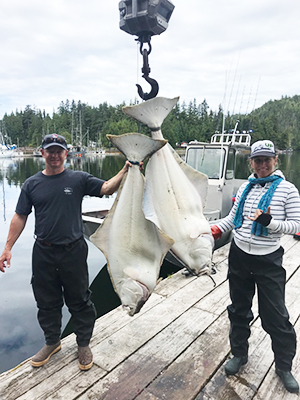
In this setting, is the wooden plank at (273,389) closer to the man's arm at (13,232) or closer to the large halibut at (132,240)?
the large halibut at (132,240)

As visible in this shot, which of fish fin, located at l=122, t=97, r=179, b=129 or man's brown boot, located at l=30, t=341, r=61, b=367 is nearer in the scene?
fish fin, located at l=122, t=97, r=179, b=129

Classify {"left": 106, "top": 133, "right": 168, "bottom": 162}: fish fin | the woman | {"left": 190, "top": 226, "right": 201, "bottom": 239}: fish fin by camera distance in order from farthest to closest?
the woman
{"left": 190, "top": 226, "right": 201, "bottom": 239}: fish fin
{"left": 106, "top": 133, "right": 168, "bottom": 162}: fish fin

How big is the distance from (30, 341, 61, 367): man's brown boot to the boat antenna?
7.90 feet

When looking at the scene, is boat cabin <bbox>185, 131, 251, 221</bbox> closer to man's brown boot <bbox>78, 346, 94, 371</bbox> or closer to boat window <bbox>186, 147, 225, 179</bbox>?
boat window <bbox>186, 147, 225, 179</bbox>

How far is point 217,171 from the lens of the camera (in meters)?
6.99

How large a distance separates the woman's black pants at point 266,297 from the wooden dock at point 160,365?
27cm

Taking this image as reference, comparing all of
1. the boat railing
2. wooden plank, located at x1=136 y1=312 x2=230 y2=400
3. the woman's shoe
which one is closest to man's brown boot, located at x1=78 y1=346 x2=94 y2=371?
wooden plank, located at x1=136 y1=312 x2=230 y2=400

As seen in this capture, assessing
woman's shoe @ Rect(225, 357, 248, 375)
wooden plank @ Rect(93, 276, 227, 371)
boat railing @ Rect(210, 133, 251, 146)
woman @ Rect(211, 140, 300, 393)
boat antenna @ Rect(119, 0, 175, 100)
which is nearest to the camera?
boat antenna @ Rect(119, 0, 175, 100)

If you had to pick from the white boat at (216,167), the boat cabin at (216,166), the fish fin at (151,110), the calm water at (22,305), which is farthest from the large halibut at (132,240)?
the boat cabin at (216,166)

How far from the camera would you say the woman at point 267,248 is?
226cm

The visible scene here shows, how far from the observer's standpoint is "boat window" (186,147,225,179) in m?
6.97

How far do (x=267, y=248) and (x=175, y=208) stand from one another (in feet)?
2.73

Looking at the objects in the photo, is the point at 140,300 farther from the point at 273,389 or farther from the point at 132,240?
the point at 273,389

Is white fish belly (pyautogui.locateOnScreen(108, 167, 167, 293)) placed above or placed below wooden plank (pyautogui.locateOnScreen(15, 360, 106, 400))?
above
